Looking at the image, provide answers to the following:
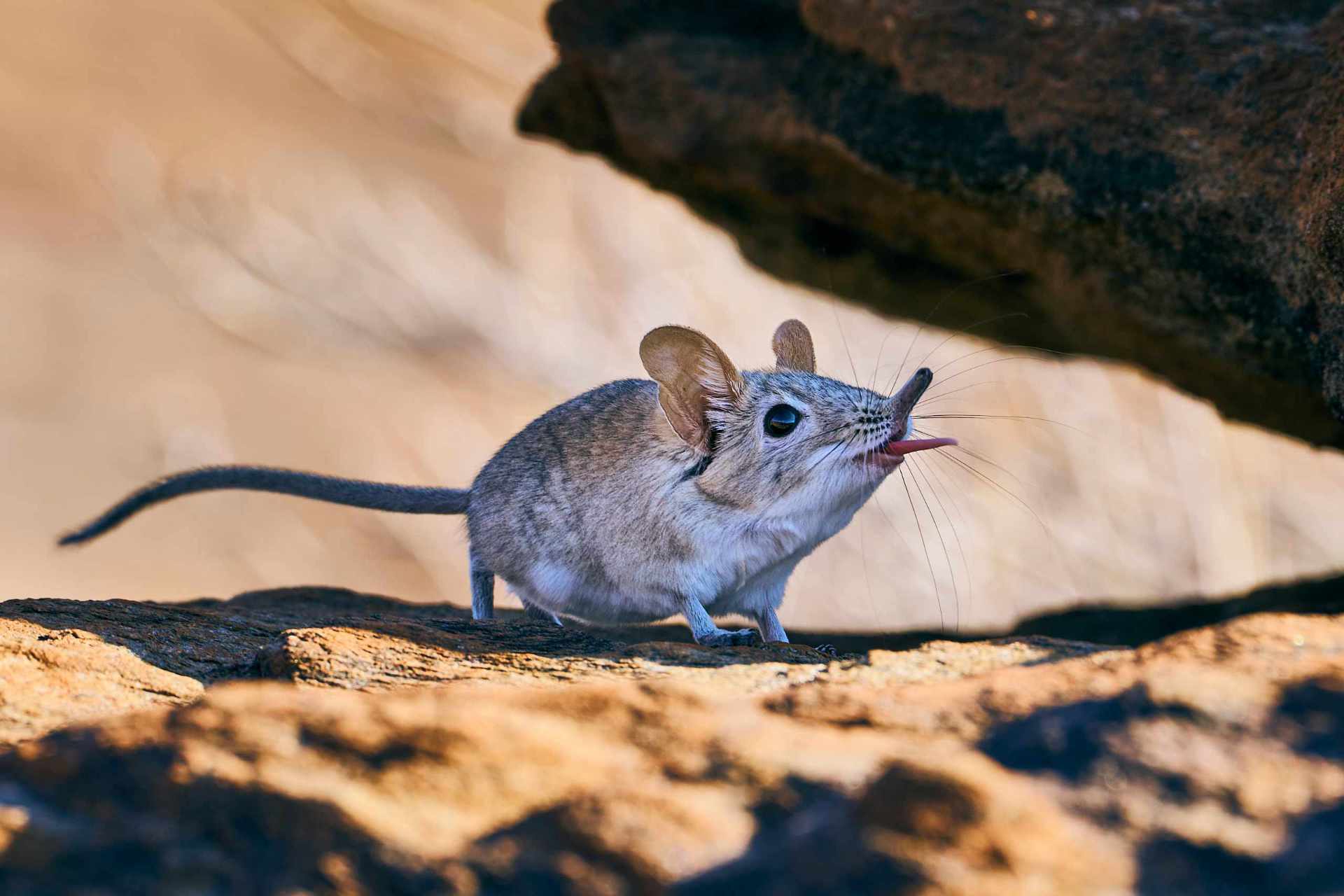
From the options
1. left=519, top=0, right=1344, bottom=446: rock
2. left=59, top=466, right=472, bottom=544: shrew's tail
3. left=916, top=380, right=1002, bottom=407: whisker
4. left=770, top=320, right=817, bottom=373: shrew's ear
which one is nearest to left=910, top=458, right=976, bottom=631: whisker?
left=916, top=380, right=1002, bottom=407: whisker

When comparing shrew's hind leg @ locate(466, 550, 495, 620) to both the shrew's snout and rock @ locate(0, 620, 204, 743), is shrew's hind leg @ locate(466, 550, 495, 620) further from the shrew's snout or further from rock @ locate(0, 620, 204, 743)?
the shrew's snout

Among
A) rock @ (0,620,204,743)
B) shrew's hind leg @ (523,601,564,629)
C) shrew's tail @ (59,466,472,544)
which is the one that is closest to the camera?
rock @ (0,620,204,743)

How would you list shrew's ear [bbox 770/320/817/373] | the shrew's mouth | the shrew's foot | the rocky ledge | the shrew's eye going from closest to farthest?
the rocky ledge
the shrew's foot
the shrew's mouth
the shrew's eye
shrew's ear [bbox 770/320/817/373]

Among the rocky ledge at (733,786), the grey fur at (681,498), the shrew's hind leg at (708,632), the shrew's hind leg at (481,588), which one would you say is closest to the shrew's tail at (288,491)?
the shrew's hind leg at (481,588)

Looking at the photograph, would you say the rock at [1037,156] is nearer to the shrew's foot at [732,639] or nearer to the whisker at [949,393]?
the whisker at [949,393]

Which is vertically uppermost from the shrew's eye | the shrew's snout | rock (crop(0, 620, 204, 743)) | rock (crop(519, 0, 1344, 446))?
rock (crop(519, 0, 1344, 446))

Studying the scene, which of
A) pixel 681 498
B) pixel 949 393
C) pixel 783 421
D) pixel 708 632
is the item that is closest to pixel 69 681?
pixel 708 632
